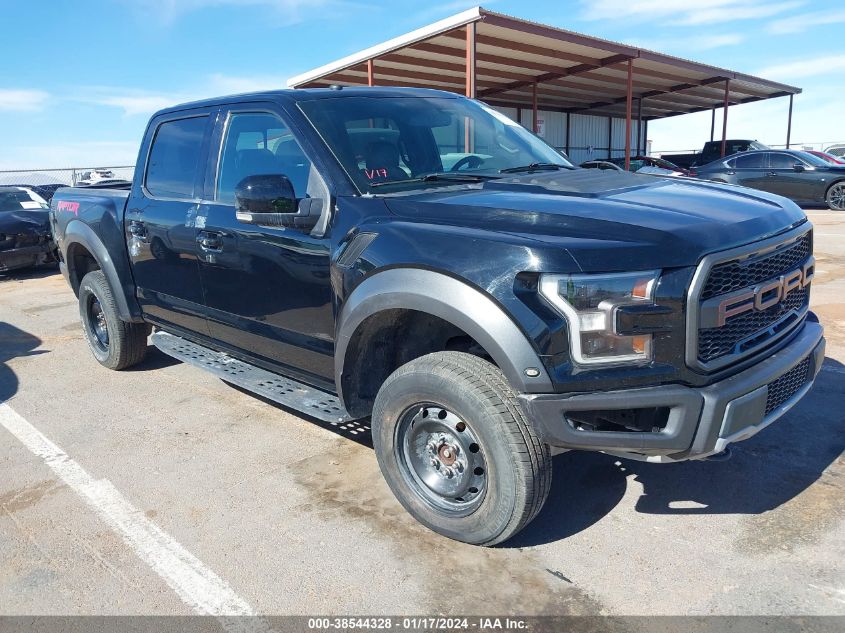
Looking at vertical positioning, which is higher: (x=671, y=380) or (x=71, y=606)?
(x=671, y=380)

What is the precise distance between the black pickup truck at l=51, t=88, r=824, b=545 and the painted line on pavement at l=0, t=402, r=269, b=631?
0.84 meters

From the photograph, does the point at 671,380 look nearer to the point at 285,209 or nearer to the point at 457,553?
the point at 457,553

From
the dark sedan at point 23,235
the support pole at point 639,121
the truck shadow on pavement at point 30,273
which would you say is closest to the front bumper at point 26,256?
the dark sedan at point 23,235

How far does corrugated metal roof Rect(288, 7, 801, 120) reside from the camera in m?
13.9

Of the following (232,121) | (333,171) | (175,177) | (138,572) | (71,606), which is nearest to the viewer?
(71,606)

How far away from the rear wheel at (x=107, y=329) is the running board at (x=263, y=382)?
1.80 feet

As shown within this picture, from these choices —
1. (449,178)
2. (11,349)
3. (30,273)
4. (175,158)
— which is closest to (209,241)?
(175,158)

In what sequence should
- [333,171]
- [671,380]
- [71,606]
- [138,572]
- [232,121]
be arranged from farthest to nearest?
[232,121] < [333,171] < [138,572] < [71,606] < [671,380]

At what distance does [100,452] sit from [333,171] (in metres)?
2.28

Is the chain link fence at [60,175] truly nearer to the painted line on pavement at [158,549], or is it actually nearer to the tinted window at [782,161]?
the tinted window at [782,161]

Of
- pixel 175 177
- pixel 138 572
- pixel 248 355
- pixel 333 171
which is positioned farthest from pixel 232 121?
pixel 138 572

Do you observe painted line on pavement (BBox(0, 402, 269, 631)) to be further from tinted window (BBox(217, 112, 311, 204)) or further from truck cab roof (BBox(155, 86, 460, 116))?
truck cab roof (BBox(155, 86, 460, 116))

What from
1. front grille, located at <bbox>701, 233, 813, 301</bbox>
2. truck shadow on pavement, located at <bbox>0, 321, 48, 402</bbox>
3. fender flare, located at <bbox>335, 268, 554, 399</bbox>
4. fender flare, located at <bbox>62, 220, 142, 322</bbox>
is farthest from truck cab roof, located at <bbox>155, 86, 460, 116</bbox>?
truck shadow on pavement, located at <bbox>0, 321, 48, 402</bbox>

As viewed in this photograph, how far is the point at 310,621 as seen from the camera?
2434 mm
